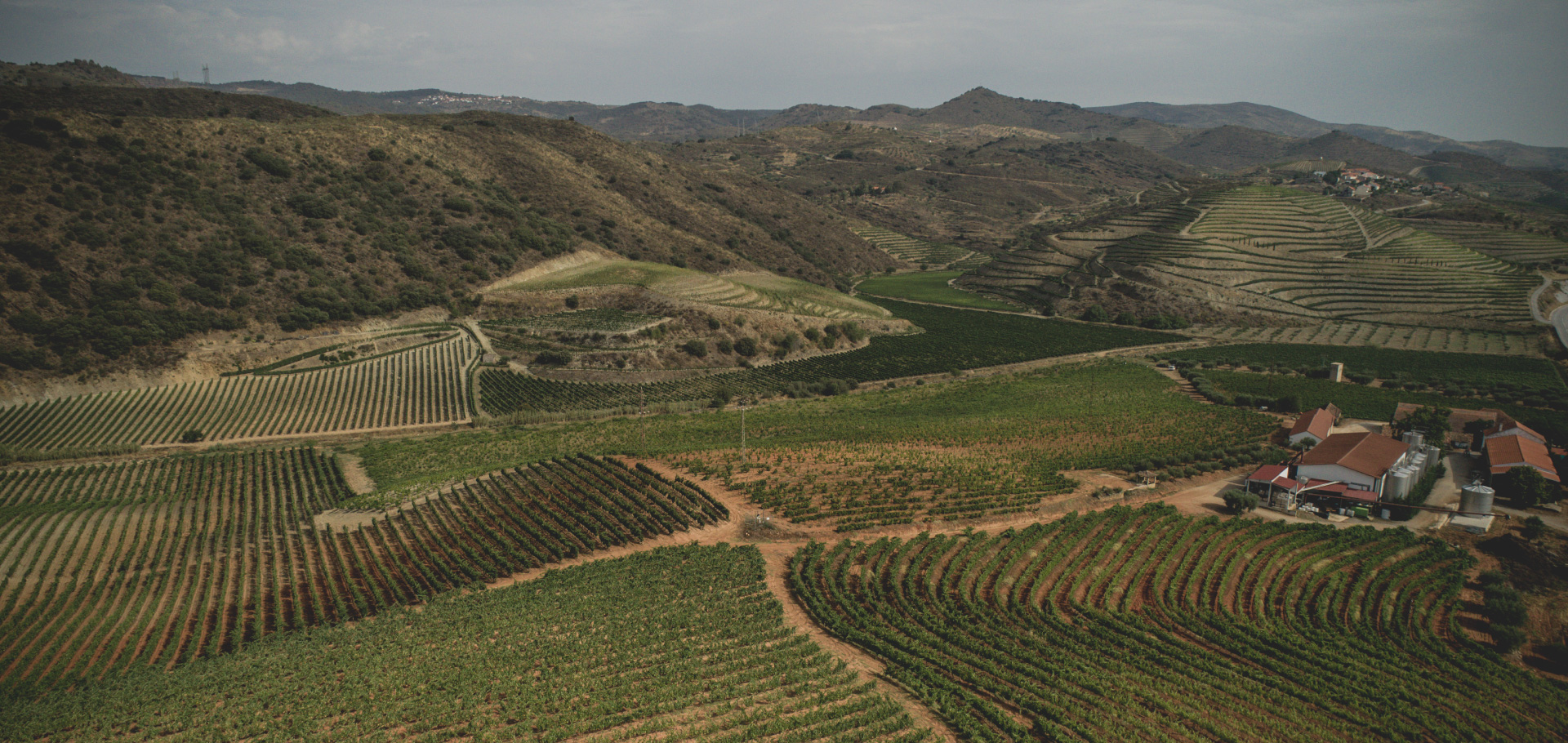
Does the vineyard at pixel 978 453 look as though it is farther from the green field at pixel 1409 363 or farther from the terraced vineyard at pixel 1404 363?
the terraced vineyard at pixel 1404 363

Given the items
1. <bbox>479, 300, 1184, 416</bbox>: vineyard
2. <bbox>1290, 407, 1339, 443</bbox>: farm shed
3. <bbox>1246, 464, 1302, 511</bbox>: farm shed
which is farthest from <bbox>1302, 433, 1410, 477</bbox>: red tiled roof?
<bbox>479, 300, 1184, 416</bbox>: vineyard

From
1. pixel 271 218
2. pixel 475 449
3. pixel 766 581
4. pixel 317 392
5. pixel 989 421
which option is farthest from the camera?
pixel 271 218

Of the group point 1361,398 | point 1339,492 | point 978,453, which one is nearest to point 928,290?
point 1361,398

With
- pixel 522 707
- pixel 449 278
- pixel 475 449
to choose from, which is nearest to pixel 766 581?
pixel 522 707

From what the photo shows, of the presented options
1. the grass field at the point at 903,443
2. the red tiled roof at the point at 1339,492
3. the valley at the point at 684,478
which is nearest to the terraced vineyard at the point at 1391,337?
the valley at the point at 684,478

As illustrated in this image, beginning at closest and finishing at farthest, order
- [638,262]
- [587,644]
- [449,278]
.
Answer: [587,644] < [449,278] < [638,262]

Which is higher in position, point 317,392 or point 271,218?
point 271,218

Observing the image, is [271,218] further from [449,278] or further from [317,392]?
[317,392]
